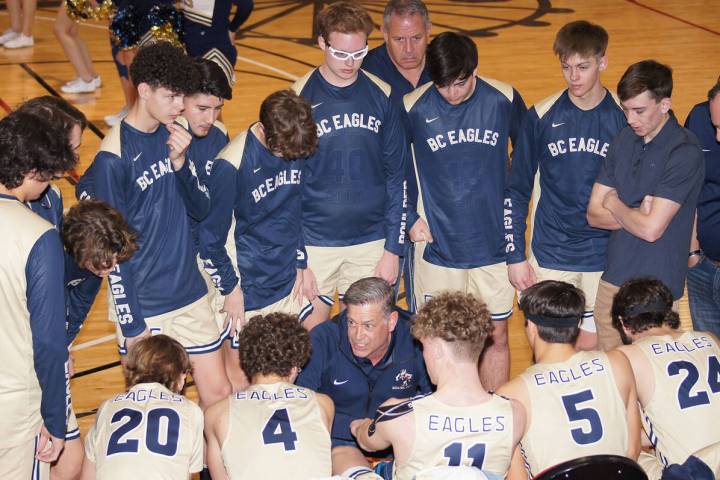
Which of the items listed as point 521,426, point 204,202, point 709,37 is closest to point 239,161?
point 204,202

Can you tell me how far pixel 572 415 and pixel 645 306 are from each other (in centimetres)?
88

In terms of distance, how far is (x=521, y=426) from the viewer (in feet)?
15.0

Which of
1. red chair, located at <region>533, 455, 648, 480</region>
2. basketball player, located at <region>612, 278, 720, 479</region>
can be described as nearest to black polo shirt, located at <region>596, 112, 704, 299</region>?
basketball player, located at <region>612, 278, 720, 479</region>

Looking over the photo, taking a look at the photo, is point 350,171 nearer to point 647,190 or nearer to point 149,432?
point 647,190

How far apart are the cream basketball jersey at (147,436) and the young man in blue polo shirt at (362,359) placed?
48.6 inches

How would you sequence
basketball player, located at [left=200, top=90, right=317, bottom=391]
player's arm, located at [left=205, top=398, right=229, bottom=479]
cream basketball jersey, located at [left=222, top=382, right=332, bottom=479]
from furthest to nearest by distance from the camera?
basketball player, located at [left=200, top=90, right=317, bottom=391], player's arm, located at [left=205, top=398, right=229, bottom=479], cream basketball jersey, located at [left=222, top=382, right=332, bottom=479]

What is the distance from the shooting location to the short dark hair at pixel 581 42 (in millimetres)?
6098

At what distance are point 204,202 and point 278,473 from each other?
1955 millimetres

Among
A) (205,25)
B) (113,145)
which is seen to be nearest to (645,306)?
(113,145)

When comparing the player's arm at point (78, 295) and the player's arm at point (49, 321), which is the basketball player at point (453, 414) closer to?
the player's arm at point (49, 321)

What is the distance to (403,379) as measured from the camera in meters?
5.98

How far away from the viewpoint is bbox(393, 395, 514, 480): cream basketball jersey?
443 cm

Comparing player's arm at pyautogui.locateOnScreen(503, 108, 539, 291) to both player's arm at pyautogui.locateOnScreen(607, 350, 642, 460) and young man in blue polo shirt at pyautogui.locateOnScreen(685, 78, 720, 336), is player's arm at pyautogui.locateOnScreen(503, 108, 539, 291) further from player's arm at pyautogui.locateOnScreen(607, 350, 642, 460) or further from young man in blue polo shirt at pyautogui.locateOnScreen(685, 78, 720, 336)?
player's arm at pyautogui.locateOnScreen(607, 350, 642, 460)

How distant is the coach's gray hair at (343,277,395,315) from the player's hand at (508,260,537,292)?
3.85 feet
